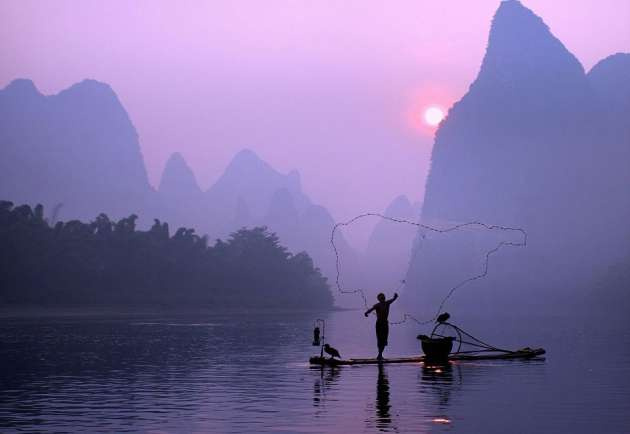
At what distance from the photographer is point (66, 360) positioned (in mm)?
37906

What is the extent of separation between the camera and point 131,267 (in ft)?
479

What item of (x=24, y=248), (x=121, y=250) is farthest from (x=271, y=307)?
(x=24, y=248)

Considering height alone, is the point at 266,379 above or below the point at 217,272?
below

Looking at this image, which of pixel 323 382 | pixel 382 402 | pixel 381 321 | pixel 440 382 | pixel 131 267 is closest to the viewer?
pixel 382 402

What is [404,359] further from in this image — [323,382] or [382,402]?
[382,402]

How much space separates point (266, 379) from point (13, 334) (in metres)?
33.9

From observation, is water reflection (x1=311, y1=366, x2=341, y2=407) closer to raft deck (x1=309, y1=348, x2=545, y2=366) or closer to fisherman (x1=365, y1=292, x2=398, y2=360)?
raft deck (x1=309, y1=348, x2=545, y2=366)

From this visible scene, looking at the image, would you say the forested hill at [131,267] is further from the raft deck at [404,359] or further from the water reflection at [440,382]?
the water reflection at [440,382]

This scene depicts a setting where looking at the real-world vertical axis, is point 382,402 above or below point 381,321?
below

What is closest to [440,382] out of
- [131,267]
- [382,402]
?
[382,402]

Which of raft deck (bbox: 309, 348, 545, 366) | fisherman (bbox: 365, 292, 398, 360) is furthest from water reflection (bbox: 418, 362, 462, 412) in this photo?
fisherman (bbox: 365, 292, 398, 360)

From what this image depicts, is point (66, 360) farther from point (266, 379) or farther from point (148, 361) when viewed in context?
→ point (266, 379)

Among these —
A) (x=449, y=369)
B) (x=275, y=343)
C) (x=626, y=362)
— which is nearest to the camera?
(x=449, y=369)

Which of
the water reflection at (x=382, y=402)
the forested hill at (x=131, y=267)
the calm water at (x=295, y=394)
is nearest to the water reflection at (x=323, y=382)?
the calm water at (x=295, y=394)
